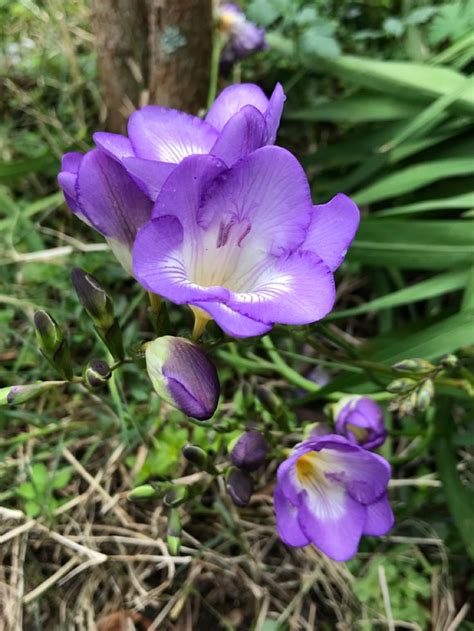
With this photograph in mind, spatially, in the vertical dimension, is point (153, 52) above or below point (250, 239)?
above

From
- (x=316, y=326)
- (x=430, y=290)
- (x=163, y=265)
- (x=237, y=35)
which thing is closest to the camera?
(x=163, y=265)

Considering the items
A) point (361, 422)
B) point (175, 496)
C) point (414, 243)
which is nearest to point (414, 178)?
point (414, 243)

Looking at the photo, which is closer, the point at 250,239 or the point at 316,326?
the point at 250,239

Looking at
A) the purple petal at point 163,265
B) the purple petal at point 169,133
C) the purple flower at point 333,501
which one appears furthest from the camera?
the purple flower at point 333,501

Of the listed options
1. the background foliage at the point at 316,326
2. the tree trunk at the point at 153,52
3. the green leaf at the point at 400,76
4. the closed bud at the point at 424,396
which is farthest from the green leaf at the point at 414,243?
the tree trunk at the point at 153,52

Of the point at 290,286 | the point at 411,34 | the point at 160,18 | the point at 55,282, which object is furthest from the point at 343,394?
the point at 411,34

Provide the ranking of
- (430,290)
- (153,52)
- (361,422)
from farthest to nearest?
(153,52) → (430,290) → (361,422)

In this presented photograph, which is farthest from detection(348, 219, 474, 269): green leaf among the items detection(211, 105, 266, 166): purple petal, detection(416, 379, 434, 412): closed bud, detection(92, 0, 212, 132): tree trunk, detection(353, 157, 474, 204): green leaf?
detection(211, 105, 266, 166): purple petal

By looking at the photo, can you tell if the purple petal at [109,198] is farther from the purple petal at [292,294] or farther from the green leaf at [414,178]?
the green leaf at [414,178]

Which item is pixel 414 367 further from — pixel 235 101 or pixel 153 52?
pixel 153 52
